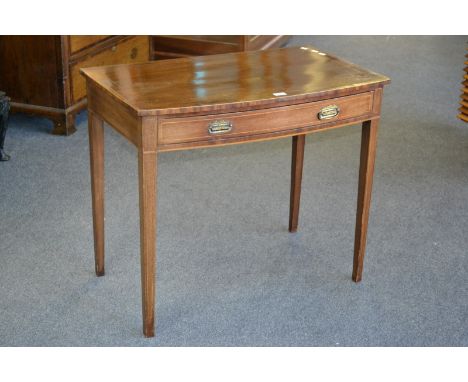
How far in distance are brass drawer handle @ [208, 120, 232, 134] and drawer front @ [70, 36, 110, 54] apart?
2.36 meters

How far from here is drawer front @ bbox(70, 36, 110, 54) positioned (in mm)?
4688

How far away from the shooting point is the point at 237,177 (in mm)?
4305

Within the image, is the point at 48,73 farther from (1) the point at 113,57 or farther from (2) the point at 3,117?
(1) the point at 113,57

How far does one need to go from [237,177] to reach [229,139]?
1671mm

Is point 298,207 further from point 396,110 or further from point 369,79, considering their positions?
point 396,110

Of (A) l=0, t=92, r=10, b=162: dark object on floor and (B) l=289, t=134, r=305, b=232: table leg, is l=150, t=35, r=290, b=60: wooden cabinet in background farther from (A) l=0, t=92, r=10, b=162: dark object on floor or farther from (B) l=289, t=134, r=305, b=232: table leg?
(B) l=289, t=134, r=305, b=232: table leg

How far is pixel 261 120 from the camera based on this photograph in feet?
8.74

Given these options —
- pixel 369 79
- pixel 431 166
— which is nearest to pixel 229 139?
pixel 369 79

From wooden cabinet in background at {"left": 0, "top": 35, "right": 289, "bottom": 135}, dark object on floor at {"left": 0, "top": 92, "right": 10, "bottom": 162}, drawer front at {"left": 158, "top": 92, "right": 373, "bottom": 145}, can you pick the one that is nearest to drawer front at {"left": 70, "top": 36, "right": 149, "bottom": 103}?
wooden cabinet in background at {"left": 0, "top": 35, "right": 289, "bottom": 135}

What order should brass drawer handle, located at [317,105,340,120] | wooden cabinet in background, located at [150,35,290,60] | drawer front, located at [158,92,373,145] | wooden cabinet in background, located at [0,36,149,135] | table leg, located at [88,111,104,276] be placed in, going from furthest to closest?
wooden cabinet in background, located at [150,35,290,60], wooden cabinet in background, located at [0,36,149,135], table leg, located at [88,111,104,276], brass drawer handle, located at [317,105,340,120], drawer front, located at [158,92,373,145]

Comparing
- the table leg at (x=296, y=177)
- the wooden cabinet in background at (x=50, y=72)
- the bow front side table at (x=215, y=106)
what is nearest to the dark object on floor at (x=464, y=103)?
the table leg at (x=296, y=177)

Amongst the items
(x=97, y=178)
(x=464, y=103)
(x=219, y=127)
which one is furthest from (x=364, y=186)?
(x=464, y=103)

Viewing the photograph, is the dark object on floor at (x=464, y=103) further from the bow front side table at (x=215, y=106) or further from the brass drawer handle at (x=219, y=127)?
the brass drawer handle at (x=219, y=127)

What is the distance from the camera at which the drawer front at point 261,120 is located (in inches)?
100
